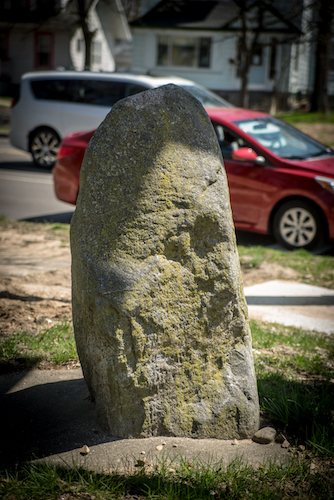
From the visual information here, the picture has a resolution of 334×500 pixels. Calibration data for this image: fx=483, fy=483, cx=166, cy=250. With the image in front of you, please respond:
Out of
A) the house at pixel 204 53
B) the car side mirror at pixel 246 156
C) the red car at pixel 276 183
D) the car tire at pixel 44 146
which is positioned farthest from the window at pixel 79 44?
the car side mirror at pixel 246 156

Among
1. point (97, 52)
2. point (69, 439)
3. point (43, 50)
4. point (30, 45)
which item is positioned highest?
point (97, 52)

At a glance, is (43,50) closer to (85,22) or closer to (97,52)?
(97,52)

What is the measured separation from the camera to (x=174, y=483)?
2.20 meters

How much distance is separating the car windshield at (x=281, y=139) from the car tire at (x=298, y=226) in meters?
0.79

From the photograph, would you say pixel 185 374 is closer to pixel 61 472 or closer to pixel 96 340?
pixel 96 340

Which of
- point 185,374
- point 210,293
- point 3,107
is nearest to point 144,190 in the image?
point 210,293

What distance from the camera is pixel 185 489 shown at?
7.12ft

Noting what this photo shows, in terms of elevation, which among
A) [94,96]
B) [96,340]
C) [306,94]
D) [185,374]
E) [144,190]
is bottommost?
[185,374]

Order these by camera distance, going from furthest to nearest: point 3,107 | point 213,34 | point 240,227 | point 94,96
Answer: point 213,34 → point 3,107 → point 94,96 → point 240,227

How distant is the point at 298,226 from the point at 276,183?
0.67m

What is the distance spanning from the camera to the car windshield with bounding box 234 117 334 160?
22.8ft

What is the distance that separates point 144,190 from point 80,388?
139cm

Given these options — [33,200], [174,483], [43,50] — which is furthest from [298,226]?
[43,50]

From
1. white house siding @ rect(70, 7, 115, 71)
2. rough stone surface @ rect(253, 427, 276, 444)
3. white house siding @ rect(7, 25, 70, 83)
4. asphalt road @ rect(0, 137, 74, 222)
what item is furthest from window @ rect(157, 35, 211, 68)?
rough stone surface @ rect(253, 427, 276, 444)
